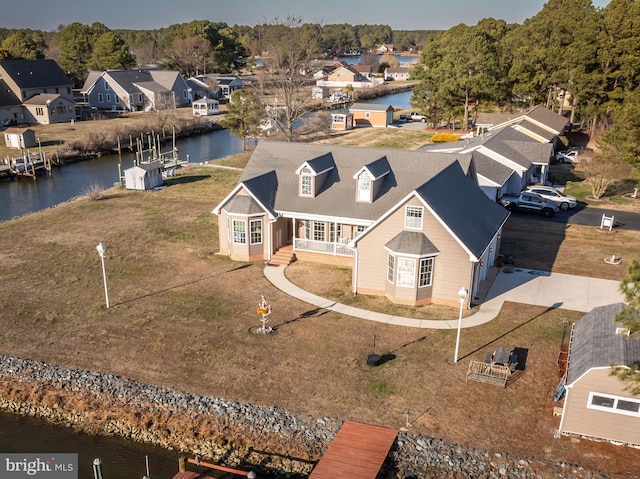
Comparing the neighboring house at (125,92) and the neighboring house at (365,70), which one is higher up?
the neighboring house at (365,70)

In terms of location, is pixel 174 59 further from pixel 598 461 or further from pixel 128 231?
pixel 598 461

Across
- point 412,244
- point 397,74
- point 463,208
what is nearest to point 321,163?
point 463,208

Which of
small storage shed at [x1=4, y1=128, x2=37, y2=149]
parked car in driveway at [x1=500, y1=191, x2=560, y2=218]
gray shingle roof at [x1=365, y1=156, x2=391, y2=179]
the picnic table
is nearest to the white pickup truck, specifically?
parked car in driveway at [x1=500, y1=191, x2=560, y2=218]

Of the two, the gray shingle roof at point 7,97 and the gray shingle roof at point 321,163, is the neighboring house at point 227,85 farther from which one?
the gray shingle roof at point 321,163

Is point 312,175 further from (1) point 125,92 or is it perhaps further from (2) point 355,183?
(1) point 125,92

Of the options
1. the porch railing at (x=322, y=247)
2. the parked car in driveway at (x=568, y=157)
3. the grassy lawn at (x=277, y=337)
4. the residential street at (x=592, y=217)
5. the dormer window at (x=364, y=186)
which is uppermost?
the dormer window at (x=364, y=186)

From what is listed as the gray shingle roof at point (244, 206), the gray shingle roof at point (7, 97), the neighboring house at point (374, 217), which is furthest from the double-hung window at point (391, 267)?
the gray shingle roof at point (7, 97)

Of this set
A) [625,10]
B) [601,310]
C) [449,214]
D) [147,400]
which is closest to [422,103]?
[625,10]
